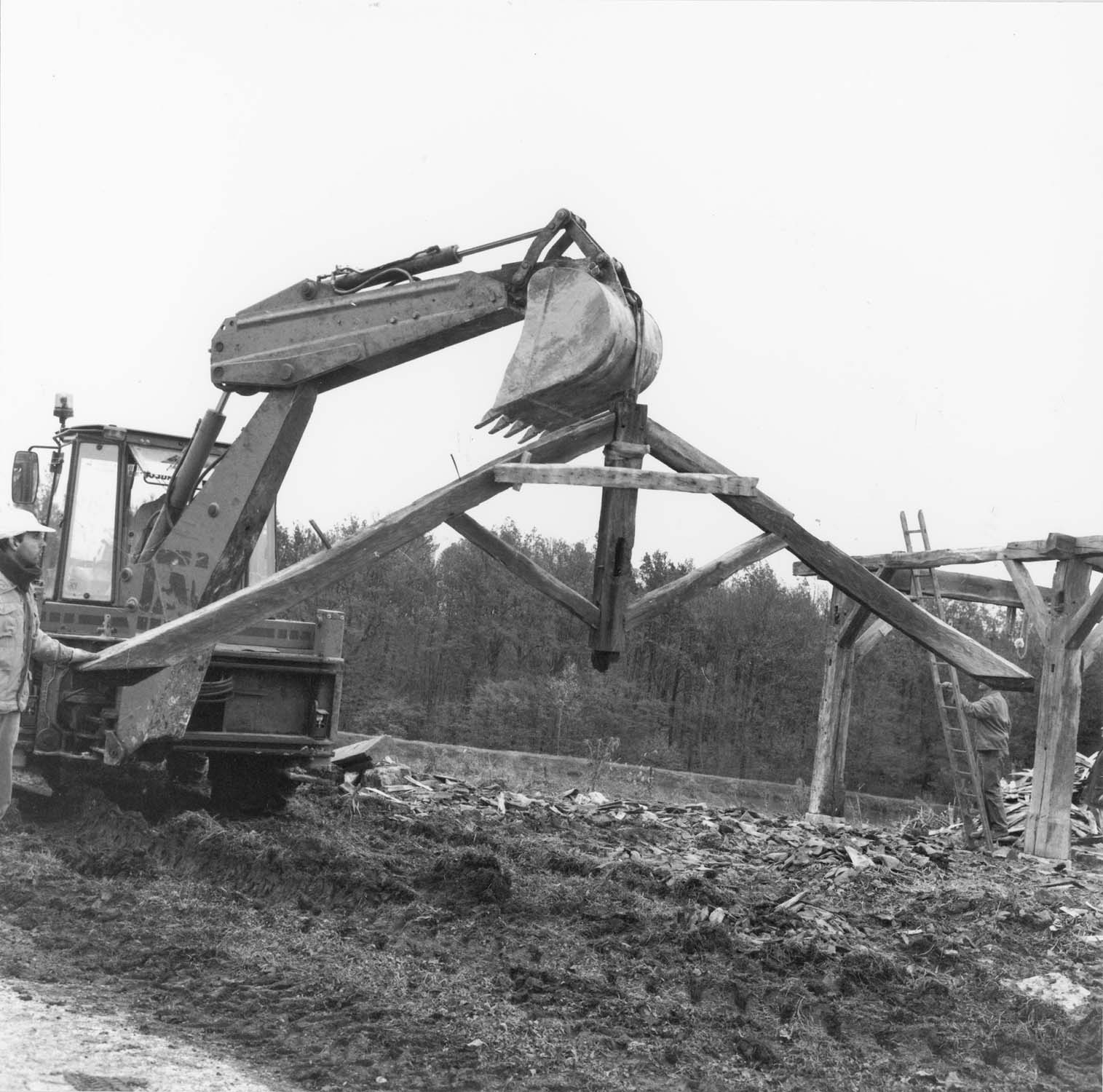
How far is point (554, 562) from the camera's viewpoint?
28547 millimetres

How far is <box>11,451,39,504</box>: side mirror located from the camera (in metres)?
9.04

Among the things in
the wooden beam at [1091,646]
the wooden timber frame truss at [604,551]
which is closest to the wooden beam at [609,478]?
the wooden timber frame truss at [604,551]

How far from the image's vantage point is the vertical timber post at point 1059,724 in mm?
10539

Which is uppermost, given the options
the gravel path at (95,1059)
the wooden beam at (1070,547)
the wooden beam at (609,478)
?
the wooden beam at (1070,547)

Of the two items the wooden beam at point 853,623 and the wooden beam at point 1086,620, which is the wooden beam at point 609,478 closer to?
the wooden beam at point 1086,620

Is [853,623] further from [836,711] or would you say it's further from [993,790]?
[993,790]

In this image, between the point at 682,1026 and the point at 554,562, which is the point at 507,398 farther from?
the point at 554,562

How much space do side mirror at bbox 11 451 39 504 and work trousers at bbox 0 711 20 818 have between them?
326 cm

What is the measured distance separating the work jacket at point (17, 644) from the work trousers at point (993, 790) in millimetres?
8299

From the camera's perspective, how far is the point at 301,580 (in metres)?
6.02

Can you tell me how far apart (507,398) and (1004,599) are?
7.73 m

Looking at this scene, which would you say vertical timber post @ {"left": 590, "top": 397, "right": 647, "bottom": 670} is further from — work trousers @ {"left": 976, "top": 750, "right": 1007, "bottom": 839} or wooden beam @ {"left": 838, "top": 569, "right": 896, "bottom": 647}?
wooden beam @ {"left": 838, "top": 569, "right": 896, "bottom": 647}

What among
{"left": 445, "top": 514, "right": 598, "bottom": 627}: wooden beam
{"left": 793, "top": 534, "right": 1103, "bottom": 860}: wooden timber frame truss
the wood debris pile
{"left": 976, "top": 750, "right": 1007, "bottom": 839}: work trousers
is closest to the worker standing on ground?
{"left": 976, "top": 750, "right": 1007, "bottom": 839}: work trousers

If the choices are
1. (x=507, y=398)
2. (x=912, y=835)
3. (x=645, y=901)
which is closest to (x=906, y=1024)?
(x=645, y=901)
